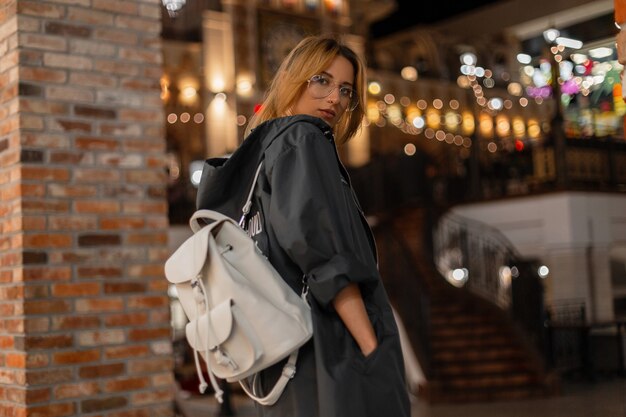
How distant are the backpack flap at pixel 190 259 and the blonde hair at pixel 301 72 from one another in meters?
0.40

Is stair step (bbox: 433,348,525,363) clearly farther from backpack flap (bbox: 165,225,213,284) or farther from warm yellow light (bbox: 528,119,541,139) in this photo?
warm yellow light (bbox: 528,119,541,139)

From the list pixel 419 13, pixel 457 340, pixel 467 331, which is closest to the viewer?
pixel 457 340

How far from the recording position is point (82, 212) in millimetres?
3648

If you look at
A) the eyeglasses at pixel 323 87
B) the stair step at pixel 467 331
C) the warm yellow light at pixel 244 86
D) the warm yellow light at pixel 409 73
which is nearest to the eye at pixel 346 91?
the eyeglasses at pixel 323 87

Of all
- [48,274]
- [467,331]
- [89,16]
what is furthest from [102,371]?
[467,331]

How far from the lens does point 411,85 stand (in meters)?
24.3

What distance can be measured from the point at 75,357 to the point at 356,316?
209 cm

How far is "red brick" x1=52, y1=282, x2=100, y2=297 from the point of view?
356cm

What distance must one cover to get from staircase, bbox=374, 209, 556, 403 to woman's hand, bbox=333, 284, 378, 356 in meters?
8.73

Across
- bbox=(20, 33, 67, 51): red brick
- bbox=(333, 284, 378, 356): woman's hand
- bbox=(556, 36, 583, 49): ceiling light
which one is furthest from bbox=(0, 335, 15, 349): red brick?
bbox=(556, 36, 583, 49): ceiling light

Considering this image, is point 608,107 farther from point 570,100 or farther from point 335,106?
point 335,106

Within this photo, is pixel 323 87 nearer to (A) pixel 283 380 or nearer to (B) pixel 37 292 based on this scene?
(A) pixel 283 380

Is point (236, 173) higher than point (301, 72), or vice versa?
point (301, 72)

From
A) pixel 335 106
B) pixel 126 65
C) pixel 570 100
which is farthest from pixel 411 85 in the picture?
pixel 335 106
